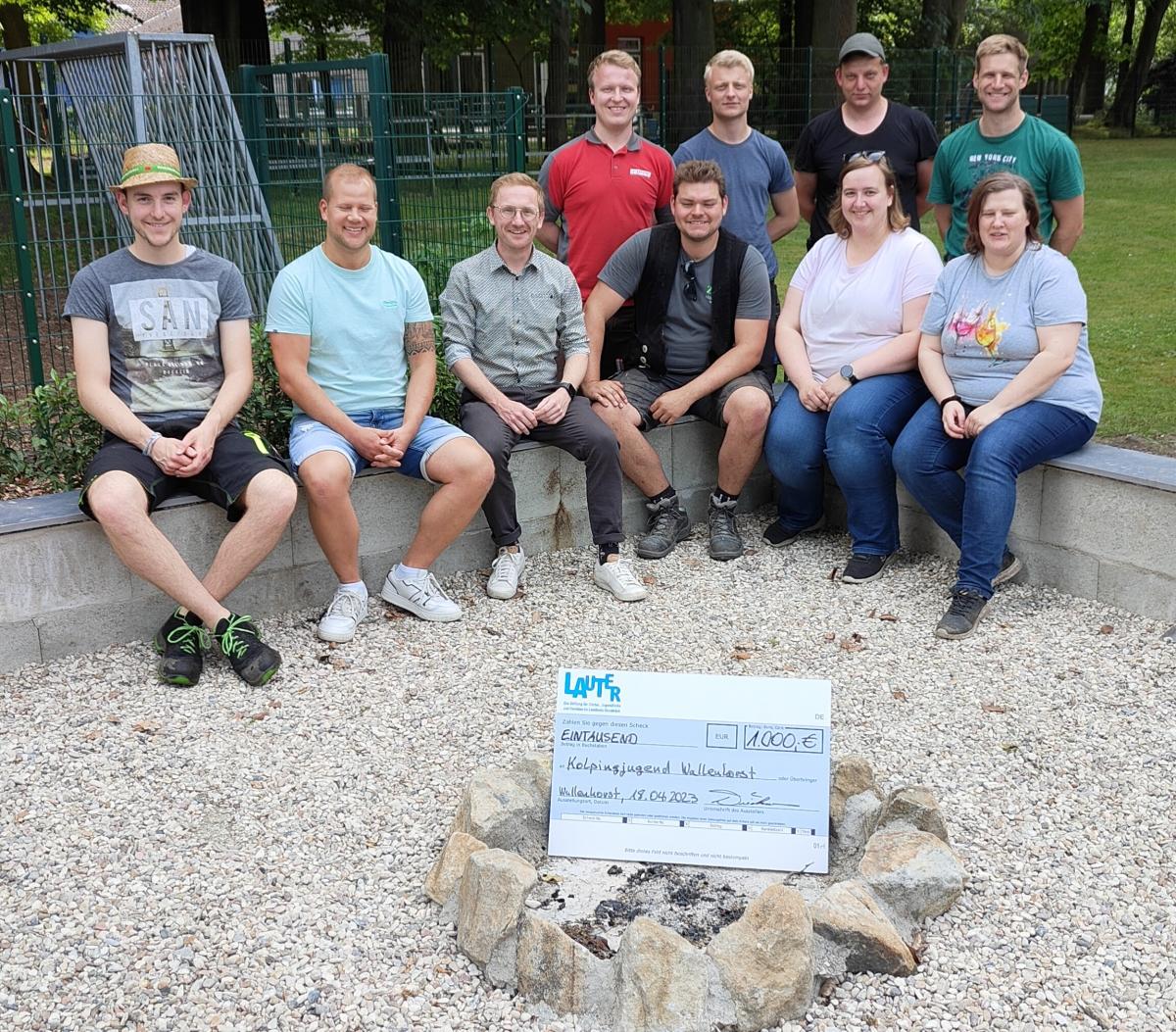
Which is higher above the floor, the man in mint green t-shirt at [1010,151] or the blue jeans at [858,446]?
the man in mint green t-shirt at [1010,151]

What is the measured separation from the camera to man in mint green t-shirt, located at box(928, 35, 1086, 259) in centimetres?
486

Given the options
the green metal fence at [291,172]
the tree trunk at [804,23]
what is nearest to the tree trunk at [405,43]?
the tree trunk at [804,23]

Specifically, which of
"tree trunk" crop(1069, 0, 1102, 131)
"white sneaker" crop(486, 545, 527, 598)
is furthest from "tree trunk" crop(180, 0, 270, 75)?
"tree trunk" crop(1069, 0, 1102, 131)

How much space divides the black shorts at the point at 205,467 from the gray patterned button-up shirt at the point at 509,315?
911 mm

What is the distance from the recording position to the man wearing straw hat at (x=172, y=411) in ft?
12.9

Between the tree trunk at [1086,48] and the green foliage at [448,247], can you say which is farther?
the tree trunk at [1086,48]

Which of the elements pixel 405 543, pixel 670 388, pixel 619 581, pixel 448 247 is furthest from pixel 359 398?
pixel 448 247

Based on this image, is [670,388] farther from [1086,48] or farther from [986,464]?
[1086,48]

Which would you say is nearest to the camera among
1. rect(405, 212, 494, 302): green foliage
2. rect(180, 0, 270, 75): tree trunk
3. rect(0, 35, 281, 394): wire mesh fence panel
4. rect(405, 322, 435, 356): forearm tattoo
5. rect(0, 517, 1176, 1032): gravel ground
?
rect(0, 517, 1176, 1032): gravel ground

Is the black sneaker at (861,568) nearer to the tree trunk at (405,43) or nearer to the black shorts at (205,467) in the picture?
the black shorts at (205,467)

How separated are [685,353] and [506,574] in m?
1.20

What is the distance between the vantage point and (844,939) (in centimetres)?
250

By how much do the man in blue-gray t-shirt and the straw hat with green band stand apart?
215 centimetres

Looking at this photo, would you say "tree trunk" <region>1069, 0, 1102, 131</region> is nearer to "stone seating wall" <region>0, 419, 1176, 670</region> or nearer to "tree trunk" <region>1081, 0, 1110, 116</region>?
"tree trunk" <region>1081, 0, 1110, 116</region>
